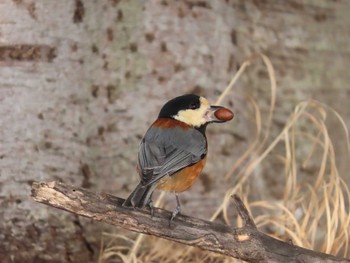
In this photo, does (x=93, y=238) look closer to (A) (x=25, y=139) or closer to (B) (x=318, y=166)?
(A) (x=25, y=139)

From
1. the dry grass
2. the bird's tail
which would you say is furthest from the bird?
the dry grass

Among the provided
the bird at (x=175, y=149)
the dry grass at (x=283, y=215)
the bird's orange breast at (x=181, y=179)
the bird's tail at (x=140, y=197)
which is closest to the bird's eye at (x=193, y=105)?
the bird at (x=175, y=149)

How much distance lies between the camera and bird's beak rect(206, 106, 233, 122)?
315 centimetres

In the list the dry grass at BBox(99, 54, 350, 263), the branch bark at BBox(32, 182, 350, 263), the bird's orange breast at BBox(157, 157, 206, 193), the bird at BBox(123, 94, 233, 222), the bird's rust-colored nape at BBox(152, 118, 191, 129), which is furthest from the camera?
the dry grass at BBox(99, 54, 350, 263)

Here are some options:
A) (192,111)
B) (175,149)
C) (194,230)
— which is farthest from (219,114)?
(194,230)

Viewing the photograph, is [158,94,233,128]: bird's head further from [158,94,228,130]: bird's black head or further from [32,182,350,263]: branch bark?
[32,182,350,263]: branch bark

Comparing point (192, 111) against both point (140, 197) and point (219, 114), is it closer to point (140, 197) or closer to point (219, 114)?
point (219, 114)

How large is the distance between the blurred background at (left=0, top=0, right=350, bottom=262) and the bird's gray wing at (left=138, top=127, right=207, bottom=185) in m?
0.75

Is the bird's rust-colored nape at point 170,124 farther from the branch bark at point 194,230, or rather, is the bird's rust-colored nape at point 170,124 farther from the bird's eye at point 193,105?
the branch bark at point 194,230

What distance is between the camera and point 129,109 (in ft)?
13.2

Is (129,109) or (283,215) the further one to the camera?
(129,109)

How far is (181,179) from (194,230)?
285mm

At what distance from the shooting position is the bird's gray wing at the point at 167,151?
116 inches

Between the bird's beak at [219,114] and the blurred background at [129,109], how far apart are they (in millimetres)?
687
